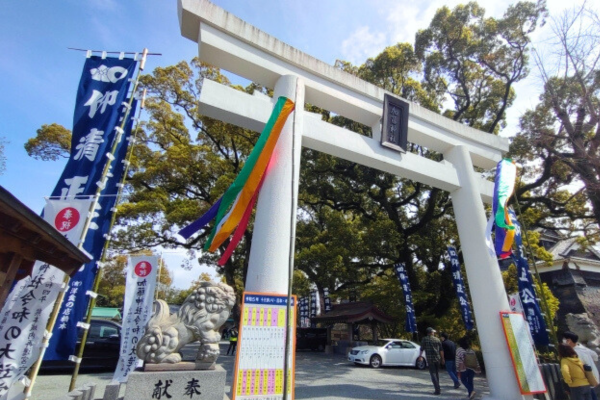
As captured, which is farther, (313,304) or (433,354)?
(313,304)

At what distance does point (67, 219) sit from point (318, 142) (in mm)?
3981

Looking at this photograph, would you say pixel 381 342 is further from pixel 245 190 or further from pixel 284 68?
pixel 284 68

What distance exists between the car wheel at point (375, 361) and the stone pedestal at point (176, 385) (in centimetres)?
925

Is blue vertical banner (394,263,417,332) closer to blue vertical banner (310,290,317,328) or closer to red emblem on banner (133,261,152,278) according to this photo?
blue vertical banner (310,290,317,328)

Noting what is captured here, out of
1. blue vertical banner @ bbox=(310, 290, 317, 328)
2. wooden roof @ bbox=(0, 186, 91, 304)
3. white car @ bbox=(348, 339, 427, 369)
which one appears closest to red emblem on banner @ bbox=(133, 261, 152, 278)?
wooden roof @ bbox=(0, 186, 91, 304)

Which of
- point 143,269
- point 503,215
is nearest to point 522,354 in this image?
point 503,215

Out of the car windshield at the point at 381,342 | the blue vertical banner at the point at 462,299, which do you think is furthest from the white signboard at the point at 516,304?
the car windshield at the point at 381,342

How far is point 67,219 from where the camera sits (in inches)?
171

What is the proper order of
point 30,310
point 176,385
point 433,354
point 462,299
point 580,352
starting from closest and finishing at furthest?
point 176,385 → point 30,310 → point 580,352 → point 433,354 → point 462,299

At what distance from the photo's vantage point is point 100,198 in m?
4.71

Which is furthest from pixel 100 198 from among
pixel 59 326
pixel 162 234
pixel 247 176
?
pixel 162 234

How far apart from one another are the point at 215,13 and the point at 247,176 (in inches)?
110

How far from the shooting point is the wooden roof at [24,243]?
9.10 feet

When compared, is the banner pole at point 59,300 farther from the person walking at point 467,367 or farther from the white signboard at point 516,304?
the white signboard at point 516,304
